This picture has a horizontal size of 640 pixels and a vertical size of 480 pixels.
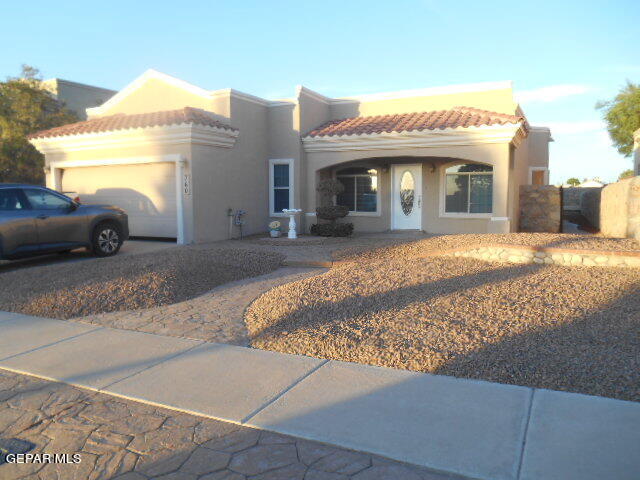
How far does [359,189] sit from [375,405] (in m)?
13.2

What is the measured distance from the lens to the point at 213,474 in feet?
10.6

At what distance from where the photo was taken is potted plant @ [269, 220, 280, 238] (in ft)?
48.4

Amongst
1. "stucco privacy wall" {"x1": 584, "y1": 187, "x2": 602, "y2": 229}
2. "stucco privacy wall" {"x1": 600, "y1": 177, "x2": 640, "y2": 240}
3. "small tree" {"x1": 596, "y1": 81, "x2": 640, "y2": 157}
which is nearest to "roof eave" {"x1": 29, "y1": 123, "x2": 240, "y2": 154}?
"stucco privacy wall" {"x1": 600, "y1": 177, "x2": 640, "y2": 240}

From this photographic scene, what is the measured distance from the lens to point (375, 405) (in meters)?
4.09

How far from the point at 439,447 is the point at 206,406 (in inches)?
71.3

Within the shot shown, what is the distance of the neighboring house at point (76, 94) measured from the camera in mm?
23477

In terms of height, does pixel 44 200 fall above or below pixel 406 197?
below

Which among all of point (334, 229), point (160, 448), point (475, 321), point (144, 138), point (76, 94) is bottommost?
point (160, 448)

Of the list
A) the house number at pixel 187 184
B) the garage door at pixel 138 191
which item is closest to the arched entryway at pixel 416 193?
the house number at pixel 187 184

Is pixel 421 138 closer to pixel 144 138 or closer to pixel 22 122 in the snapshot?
pixel 144 138

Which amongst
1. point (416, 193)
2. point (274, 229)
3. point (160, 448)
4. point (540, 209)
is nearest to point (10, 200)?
point (274, 229)

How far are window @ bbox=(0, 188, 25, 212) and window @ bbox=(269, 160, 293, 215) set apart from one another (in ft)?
24.7

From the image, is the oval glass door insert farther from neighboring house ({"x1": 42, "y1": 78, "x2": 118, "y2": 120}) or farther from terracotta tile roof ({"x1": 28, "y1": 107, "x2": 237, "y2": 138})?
neighboring house ({"x1": 42, "y1": 78, "x2": 118, "y2": 120})

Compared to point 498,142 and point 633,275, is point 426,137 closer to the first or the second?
point 498,142
